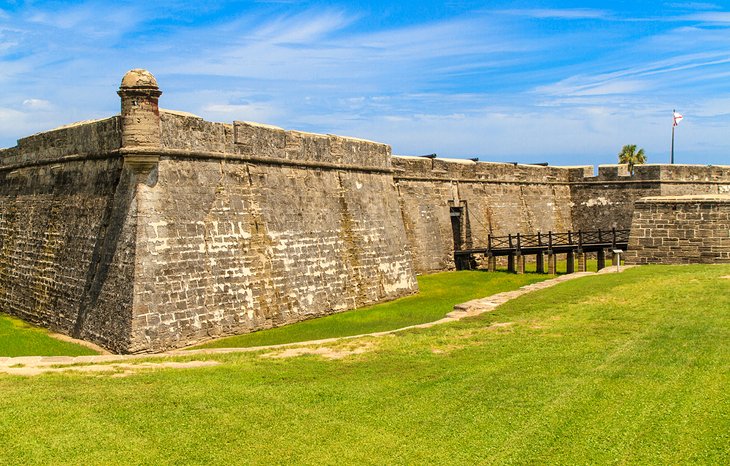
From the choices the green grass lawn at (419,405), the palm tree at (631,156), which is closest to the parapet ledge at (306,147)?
the green grass lawn at (419,405)

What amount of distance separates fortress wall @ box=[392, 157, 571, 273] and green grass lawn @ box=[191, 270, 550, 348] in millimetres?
1801

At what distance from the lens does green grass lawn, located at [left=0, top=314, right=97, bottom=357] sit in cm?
1290

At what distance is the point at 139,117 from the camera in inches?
515

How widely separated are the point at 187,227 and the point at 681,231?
554 inches

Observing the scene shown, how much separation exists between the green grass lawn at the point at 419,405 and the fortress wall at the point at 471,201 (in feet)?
46.9

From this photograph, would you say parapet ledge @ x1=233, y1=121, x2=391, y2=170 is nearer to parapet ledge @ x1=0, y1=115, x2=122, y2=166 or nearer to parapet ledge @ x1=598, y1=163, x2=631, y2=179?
parapet ledge @ x1=0, y1=115, x2=122, y2=166

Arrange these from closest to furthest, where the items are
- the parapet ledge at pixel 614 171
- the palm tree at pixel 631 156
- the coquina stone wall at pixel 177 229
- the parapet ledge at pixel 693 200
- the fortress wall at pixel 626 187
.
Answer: the coquina stone wall at pixel 177 229
the parapet ledge at pixel 693 200
the fortress wall at pixel 626 187
the parapet ledge at pixel 614 171
the palm tree at pixel 631 156

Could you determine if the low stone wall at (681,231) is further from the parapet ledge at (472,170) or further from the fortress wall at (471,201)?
the parapet ledge at (472,170)

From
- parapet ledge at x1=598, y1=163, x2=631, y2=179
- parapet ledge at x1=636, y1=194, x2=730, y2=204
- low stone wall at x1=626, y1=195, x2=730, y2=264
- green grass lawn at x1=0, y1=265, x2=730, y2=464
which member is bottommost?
green grass lawn at x1=0, y1=265, x2=730, y2=464

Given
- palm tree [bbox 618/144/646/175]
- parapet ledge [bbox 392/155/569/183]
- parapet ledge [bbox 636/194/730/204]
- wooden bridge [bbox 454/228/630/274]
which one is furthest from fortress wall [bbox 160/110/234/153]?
palm tree [bbox 618/144/646/175]

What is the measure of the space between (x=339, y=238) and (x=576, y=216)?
1749cm

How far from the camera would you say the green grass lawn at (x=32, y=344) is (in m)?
12.9

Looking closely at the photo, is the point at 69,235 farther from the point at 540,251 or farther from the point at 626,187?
the point at 626,187

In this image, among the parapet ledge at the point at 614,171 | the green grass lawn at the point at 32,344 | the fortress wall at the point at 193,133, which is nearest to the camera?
the green grass lawn at the point at 32,344
